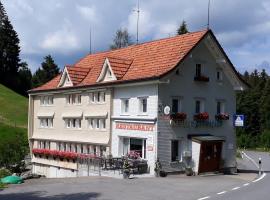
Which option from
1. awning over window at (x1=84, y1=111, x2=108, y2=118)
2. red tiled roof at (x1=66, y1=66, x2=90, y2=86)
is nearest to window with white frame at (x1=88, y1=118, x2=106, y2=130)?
awning over window at (x1=84, y1=111, x2=108, y2=118)

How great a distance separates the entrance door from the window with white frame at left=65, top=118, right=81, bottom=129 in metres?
12.7

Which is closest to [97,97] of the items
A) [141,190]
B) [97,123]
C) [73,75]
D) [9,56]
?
[97,123]

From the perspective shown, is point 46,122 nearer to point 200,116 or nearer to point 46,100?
point 46,100

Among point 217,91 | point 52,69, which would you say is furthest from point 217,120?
point 52,69

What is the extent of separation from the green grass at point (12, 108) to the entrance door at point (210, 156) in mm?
55157

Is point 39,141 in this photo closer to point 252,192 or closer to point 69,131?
point 69,131

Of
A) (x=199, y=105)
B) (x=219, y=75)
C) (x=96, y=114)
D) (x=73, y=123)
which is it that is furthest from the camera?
(x=73, y=123)

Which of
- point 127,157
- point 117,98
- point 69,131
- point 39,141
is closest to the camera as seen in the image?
point 127,157

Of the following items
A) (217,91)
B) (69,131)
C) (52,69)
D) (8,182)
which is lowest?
(8,182)

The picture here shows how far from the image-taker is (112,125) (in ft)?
127

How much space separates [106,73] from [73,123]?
302 inches

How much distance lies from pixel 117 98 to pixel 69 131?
9020mm

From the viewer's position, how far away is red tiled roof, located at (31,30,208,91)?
35.6m

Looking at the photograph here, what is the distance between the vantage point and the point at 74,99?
4500 centimetres
